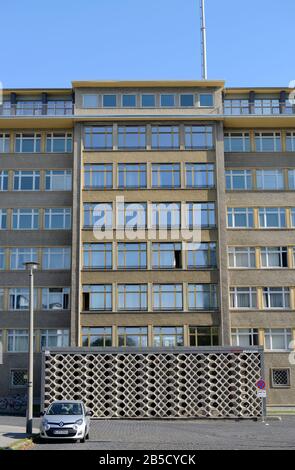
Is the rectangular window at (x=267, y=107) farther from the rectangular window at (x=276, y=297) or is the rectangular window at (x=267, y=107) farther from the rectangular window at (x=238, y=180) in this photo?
the rectangular window at (x=276, y=297)

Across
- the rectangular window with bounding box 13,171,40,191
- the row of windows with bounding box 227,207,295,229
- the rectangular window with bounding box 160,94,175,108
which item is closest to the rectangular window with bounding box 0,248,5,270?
the rectangular window with bounding box 13,171,40,191

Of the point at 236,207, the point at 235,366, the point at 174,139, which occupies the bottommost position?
the point at 235,366

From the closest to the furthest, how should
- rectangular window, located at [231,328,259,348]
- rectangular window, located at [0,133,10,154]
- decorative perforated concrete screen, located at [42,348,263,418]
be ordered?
decorative perforated concrete screen, located at [42,348,263,418], rectangular window, located at [231,328,259,348], rectangular window, located at [0,133,10,154]

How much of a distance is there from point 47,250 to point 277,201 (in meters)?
16.6

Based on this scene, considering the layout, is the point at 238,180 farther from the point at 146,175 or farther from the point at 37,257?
the point at 37,257

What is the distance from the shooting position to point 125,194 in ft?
151

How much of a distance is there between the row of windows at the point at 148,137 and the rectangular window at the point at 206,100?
159 centimetres

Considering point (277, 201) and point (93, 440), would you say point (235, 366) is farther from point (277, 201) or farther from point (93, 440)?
point (93, 440)

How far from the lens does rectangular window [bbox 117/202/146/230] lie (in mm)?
45344

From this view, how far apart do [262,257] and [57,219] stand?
1459 centimetres

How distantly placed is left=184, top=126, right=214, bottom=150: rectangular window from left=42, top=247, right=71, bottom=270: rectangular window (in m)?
11.2

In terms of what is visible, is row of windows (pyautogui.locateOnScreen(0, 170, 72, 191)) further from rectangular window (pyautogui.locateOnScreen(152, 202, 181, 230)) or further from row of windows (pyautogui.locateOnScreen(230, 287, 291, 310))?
row of windows (pyautogui.locateOnScreen(230, 287, 291, 310))

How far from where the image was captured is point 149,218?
45.4 metres
